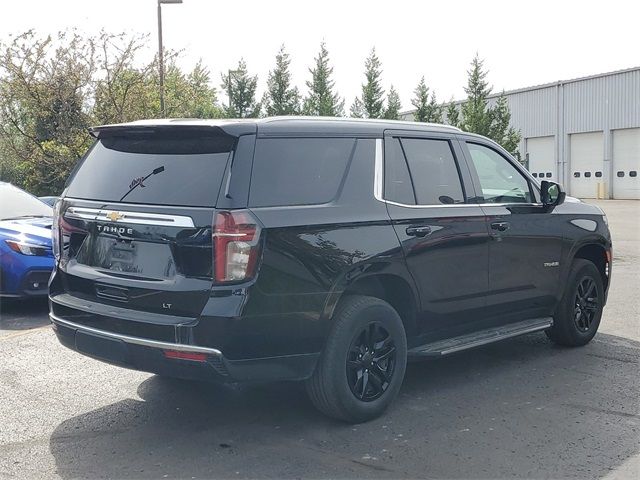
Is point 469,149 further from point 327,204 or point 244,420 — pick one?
point 244,420

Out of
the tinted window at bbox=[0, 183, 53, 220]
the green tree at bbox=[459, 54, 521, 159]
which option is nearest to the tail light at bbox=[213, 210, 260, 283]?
the tinted window at bbox=[0, 183, 53, 220]

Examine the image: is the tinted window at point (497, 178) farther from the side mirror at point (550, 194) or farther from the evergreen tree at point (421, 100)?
the evergreen tree at point (421, 100)

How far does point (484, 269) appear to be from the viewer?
5613 mm

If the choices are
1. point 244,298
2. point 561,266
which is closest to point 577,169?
point 561,266

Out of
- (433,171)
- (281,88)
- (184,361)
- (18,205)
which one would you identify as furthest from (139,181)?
(281,88)

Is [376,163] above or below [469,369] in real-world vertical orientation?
above

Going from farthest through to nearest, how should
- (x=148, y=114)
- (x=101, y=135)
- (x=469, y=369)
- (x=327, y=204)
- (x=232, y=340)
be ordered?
(x=148, y=114) < (x=469, y=369) < (x=101, y=135) < (x=327, y=204) < (x=232, y=340)

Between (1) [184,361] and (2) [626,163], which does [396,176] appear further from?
(2) [626,163]

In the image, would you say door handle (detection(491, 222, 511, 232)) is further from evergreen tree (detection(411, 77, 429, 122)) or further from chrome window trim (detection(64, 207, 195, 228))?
evergreen tree (detection(411, 77, 429, 122))

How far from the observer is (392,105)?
1891 inches

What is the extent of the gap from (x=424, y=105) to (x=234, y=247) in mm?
44956

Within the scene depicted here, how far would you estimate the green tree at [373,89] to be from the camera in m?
47.7

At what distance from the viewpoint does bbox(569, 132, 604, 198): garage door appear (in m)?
45.4

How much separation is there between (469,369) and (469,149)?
1.78 m
